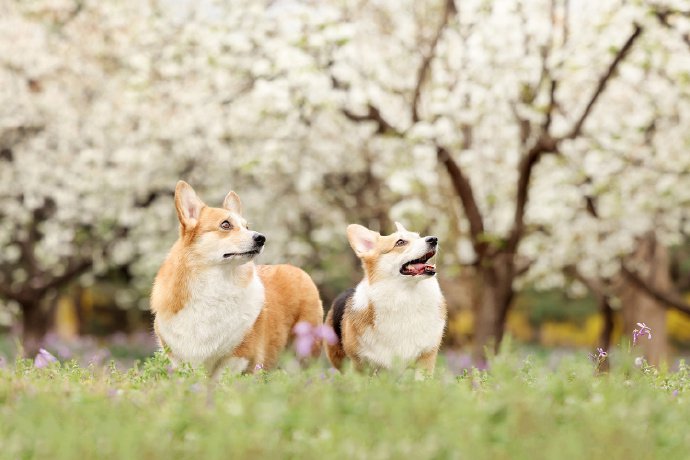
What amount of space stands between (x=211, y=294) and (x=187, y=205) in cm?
68

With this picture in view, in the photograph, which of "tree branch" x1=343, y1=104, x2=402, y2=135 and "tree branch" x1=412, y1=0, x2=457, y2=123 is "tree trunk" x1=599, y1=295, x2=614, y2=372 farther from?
"tree branch" x1=343, y1=104, x2=402, y2=135

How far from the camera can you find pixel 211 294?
21.5ft

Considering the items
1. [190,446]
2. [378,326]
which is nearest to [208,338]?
[378,326]

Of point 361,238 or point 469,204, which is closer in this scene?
point 361,238

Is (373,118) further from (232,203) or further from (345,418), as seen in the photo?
(345,418)

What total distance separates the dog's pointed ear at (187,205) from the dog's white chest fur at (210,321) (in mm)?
385

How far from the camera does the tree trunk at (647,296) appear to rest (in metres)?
19.0

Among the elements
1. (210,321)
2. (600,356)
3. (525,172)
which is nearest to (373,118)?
(525,172)

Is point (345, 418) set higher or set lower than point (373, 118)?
lower

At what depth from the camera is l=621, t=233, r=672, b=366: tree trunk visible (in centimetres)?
1902

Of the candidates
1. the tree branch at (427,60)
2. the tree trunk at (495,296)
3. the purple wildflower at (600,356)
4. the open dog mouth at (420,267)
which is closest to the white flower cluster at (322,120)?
the tree branch at (427,60)

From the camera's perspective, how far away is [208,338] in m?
6.55

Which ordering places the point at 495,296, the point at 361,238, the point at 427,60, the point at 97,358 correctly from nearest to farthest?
the point at 97,358 < the point at 361,238 < the point at 427,60 < the point at 495,296

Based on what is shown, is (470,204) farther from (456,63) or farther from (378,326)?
(378,326)
